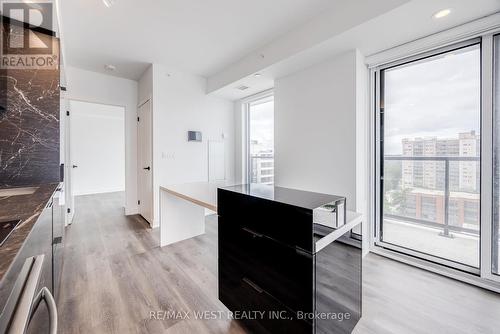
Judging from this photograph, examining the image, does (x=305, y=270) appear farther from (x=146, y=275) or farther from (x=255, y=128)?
(x=255, y=128)

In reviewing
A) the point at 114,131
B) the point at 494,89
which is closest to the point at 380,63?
the point at 494,89

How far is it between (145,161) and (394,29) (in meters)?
4.02

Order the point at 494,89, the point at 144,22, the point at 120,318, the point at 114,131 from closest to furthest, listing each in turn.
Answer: the point at 120,318, the point at 494,89, the point at 144,22, the point at 114,131

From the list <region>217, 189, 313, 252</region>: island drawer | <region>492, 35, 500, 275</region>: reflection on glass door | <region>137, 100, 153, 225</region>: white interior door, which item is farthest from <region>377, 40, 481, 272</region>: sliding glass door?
<region>137, 100, 153, 225</region>: white interior door

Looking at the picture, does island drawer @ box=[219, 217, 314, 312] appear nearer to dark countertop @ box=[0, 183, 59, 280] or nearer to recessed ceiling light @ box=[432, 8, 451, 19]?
dark countertop @ box=[0, 183, 59, 280]

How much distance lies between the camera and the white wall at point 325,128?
250 centimetres

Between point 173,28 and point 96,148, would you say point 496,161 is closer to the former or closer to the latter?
point 173,28

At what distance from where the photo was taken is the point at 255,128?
4.68m

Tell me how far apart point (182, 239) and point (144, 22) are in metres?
2.79

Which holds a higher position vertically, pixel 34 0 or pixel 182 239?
pixel 34 0

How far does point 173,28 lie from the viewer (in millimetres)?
2625

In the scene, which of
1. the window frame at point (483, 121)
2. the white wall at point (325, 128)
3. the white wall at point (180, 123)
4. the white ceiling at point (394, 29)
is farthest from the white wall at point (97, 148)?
the window frame at point (483, 121)

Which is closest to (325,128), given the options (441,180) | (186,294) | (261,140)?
(441,180)

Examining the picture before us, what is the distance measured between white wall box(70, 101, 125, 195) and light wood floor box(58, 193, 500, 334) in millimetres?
4331
